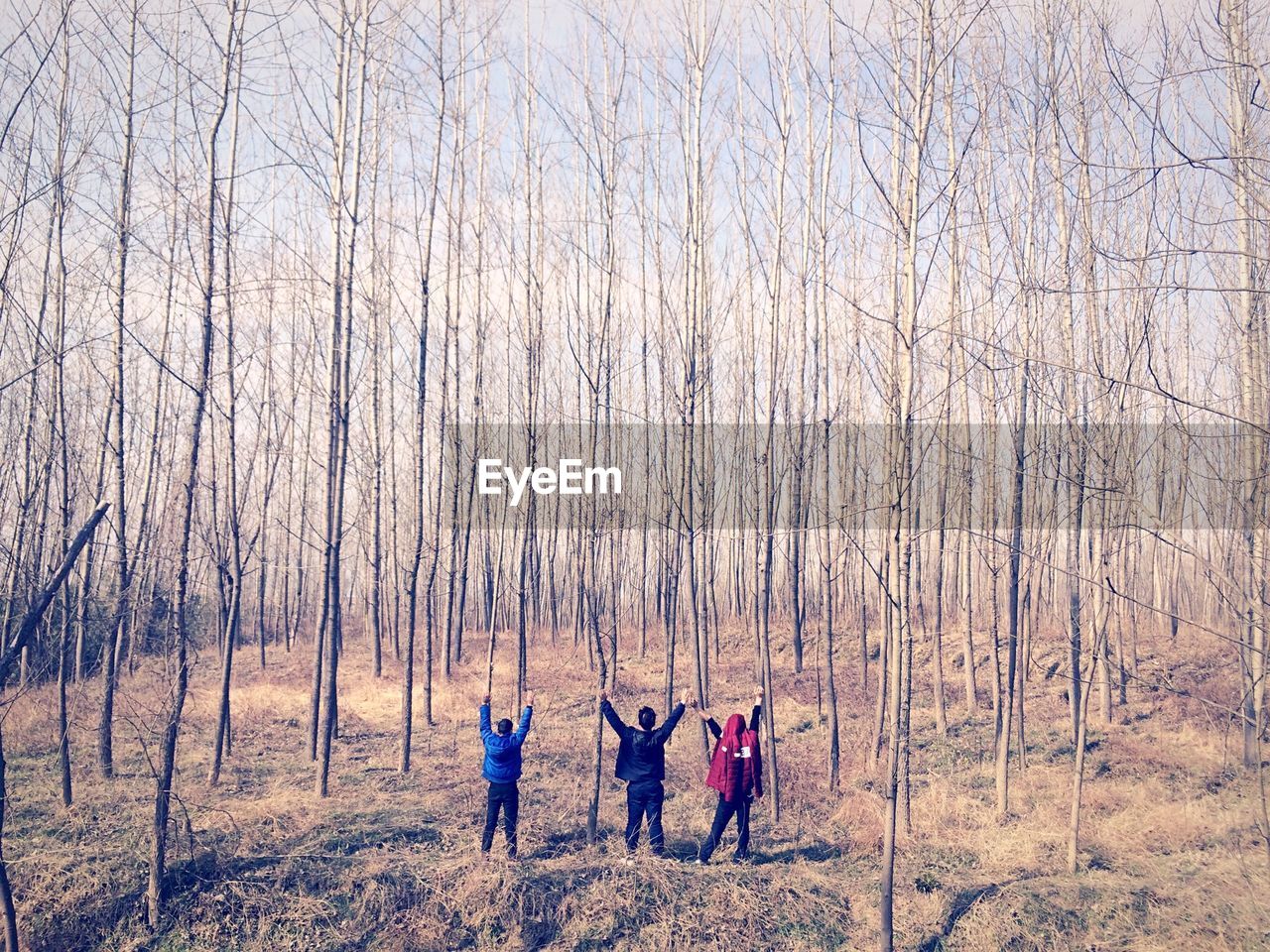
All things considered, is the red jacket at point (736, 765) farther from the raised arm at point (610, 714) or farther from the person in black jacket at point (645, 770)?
the raised arm at point (610, 714)

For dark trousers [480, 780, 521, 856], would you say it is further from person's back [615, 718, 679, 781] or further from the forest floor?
person's back [615, 718, 679, 781]

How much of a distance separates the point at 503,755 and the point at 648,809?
1449 mm

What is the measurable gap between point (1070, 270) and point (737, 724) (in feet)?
19.9

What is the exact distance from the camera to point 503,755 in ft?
22.2

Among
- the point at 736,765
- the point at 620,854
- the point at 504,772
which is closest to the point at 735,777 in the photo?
the point at 736,765

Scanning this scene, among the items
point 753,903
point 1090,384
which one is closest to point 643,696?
point 753,903

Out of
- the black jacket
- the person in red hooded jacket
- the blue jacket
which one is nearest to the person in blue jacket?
the blue jacket

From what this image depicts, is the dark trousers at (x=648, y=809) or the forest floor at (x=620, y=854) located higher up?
the dark trousers at (x=648, y=809)

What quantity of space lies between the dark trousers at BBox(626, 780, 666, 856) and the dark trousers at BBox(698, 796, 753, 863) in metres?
0.42

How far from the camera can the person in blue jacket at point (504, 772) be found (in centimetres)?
677

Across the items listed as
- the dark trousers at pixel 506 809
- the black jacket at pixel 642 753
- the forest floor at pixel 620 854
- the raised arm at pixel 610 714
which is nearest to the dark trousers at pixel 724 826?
the forest floor at pixel 620 854

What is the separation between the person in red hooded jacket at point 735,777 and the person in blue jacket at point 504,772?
1737 millimetres

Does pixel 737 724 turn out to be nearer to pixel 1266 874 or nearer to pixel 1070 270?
Result: pixel 1266 874

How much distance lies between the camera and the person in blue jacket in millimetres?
6770
